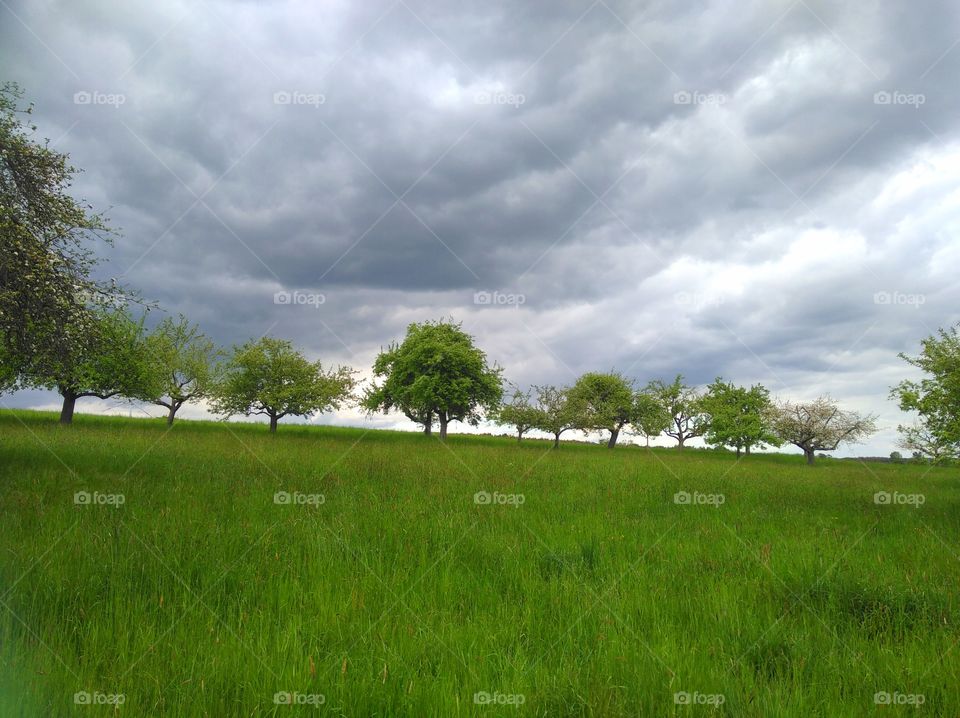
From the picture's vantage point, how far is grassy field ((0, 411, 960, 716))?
3.53 metres

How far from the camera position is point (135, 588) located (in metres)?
5.13

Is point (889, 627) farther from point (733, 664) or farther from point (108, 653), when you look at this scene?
point (108, 653)

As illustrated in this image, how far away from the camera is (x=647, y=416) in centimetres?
5547

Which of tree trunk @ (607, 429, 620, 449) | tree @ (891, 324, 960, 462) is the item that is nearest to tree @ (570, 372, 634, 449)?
tree trunk @ (607, 429, 620, 449)

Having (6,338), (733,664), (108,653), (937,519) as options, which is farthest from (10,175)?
(937,519)

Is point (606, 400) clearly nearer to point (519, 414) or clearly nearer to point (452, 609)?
point (519, 414)

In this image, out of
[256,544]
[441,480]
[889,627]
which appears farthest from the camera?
[441,480]

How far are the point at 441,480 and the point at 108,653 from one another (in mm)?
9408

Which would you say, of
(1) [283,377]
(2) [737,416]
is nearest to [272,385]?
(1) [283,377]

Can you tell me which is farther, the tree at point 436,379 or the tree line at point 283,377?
the tree at point 436,379

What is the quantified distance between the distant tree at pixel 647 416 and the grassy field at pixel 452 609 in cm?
4632

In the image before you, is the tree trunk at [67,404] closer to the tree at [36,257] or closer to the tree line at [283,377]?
the tree line at [283,377]

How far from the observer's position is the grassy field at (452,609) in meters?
3.53

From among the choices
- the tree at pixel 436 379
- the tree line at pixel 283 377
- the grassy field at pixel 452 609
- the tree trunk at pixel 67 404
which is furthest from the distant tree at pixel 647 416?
the tree trunk at pixel 67 404
